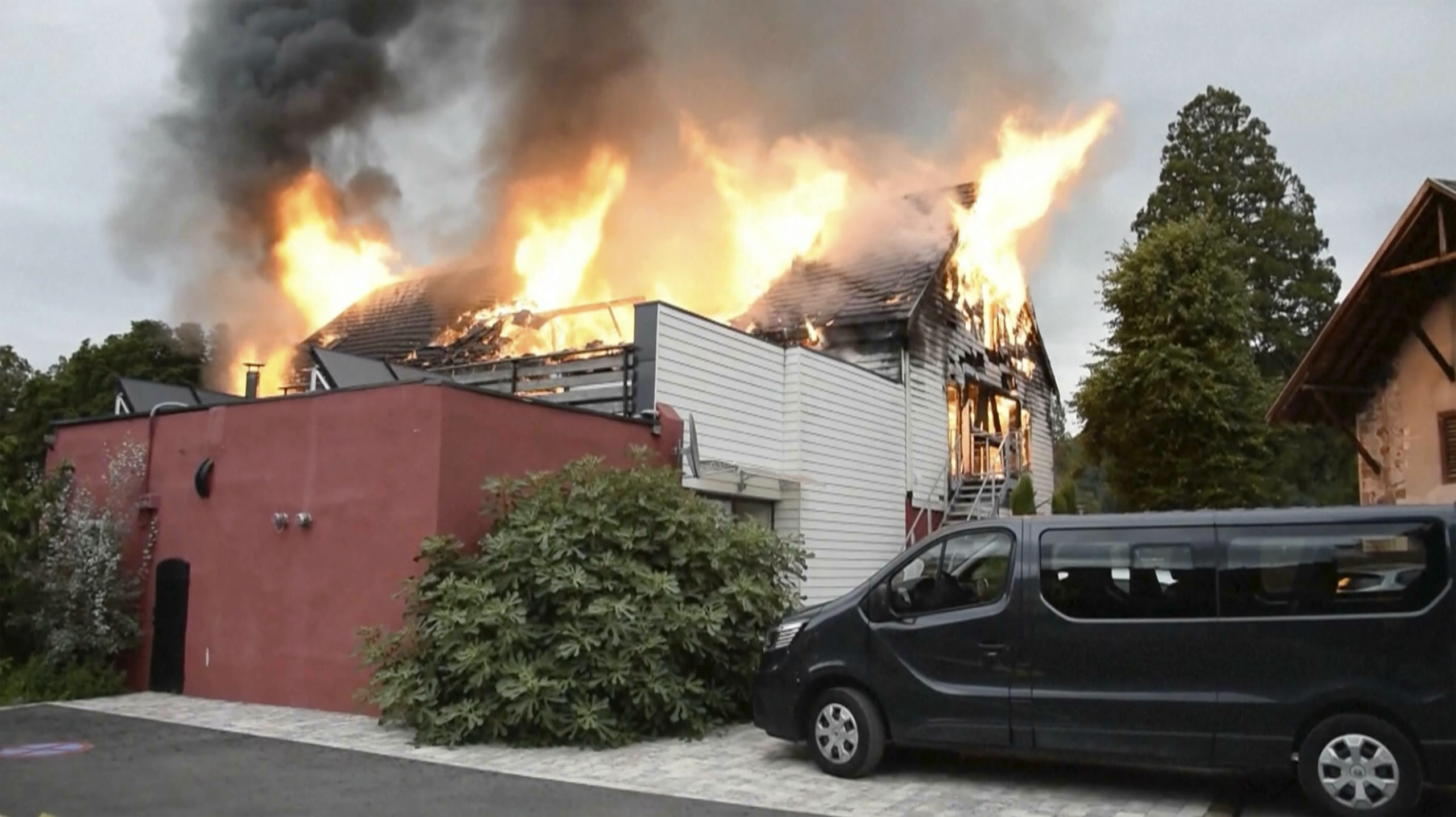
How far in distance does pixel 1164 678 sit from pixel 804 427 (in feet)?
31.8

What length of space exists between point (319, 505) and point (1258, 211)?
27244 mm

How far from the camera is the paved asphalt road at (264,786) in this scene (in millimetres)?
7125

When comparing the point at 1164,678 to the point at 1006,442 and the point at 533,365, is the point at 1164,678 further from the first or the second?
the point at 1006,442

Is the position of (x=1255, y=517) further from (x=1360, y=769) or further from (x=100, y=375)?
(x=100, y=375)

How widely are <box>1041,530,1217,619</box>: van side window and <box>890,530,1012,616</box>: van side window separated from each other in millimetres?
323

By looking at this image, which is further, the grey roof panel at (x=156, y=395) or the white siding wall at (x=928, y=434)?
the white siding wall at (x=928, y=434)

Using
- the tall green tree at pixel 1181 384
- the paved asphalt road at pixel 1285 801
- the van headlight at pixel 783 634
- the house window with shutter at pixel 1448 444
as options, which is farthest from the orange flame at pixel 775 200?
the paved asphalt road at pixel 1285 801

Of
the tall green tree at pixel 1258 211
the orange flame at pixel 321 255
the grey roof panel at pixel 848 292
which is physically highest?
the tall green tree at pixel 1258 211

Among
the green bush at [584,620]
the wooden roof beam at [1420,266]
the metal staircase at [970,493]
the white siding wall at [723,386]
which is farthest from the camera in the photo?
the metal staircase at [970,493]

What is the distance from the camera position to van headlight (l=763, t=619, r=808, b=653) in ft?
28.4

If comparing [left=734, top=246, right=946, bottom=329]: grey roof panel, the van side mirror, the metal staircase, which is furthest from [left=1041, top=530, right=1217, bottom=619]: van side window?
[left=734, top=246, right=946, bottom=329]: grey roof panel

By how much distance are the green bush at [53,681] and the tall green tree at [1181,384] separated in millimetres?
14747

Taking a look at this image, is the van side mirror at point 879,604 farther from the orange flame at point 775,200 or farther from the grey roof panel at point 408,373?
the orange flame at point 775,200

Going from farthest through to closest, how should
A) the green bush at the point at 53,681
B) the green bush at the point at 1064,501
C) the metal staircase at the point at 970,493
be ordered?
the metal staircase at the point at 970,493 → the green bush at the point at 1064,501 → the green bush at the point at 53,681
